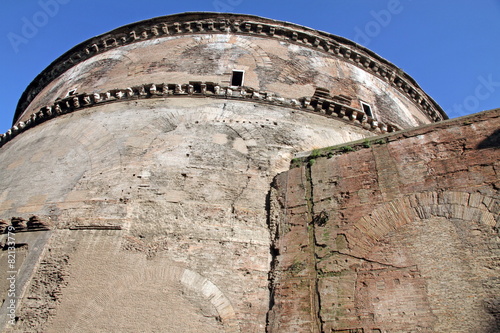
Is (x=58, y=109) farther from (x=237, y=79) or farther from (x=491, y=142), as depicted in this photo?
(x=491, y=142)

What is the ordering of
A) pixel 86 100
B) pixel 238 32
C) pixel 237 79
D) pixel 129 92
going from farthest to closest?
pixel 238 32
pixel 237 79
pixel 86 100
pixel 129 92

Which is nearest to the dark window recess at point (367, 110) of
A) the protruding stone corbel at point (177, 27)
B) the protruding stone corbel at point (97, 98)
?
the protruding stone corbel at point (177, 27)

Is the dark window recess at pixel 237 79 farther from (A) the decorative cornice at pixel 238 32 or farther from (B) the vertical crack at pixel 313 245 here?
(B) the vertical crack at pixel 313 245

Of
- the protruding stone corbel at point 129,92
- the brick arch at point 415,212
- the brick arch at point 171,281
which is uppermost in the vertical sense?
the protruding stone corbel at point 129,92

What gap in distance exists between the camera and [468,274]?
11.9 feet

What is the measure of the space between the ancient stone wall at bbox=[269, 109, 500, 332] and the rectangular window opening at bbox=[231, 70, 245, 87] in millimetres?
3123

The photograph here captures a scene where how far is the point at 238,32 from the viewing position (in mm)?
9273

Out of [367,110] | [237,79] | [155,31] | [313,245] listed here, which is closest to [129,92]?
[237,79]

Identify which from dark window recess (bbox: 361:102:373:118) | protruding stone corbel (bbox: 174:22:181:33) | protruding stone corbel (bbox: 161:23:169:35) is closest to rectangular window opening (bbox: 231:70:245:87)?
protruding stone corbel (bbox: 174:22:181:33)

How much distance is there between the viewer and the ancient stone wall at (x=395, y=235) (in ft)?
11.8

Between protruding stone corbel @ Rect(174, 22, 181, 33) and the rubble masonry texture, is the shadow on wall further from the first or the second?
protruding stone corbel @ Rect(174, 22, 181, 33)

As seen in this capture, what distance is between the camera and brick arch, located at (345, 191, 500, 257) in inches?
159

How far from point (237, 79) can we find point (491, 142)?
486 centimetres

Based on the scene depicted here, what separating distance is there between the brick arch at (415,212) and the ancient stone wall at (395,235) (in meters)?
0.01
